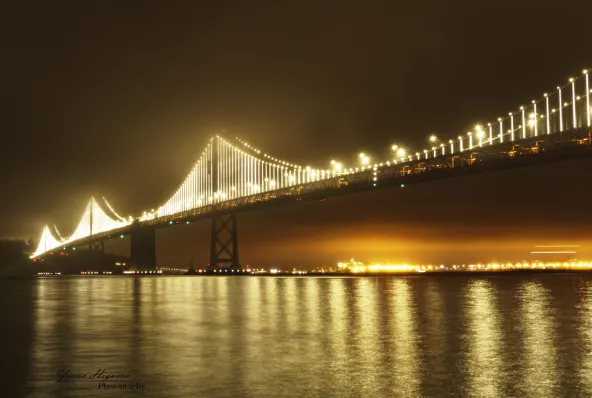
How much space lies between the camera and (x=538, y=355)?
1068 centimetres

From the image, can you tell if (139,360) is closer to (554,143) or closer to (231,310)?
(231,310)

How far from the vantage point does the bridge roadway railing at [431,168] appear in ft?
127

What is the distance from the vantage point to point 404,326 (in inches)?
587

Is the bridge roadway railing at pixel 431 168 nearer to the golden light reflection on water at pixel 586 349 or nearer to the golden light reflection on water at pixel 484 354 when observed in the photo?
the golden light reflection on water at pixel 586 349

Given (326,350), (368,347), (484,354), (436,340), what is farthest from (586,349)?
(326,350)

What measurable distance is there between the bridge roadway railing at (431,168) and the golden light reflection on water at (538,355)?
2220cm

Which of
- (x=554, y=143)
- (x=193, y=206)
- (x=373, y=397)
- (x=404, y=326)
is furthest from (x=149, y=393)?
(x=193, y=206)

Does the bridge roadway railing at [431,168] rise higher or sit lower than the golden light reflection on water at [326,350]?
higher

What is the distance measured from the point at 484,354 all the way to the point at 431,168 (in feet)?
122

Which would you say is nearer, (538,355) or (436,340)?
(538,355)

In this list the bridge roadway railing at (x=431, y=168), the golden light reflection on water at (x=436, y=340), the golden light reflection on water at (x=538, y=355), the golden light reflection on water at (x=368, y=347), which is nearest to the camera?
the golden light reflection on water at (x=538, y=355)

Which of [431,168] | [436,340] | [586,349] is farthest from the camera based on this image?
[431,168]

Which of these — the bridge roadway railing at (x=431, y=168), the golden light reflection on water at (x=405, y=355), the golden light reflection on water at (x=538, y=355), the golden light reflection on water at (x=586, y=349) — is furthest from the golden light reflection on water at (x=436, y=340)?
the bridge roadway railing at (x=431, y=168)

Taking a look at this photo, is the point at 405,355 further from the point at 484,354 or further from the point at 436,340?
the point at 436,340
